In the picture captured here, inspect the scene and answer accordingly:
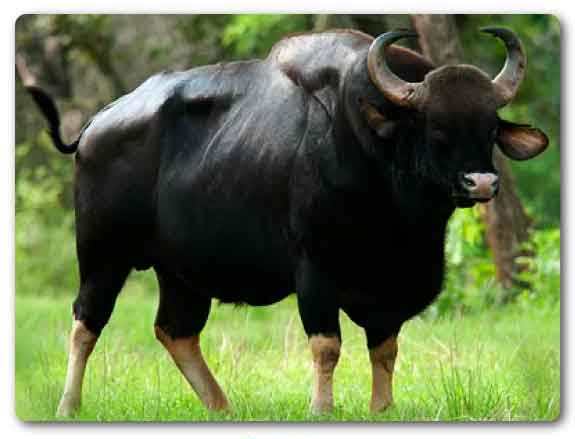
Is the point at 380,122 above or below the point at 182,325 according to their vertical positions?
above

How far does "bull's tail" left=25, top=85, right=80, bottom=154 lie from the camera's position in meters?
7.24

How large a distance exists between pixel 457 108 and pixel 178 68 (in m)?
7.30

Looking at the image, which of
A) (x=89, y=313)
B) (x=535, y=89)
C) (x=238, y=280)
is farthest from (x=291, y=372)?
(x=535, y=89)

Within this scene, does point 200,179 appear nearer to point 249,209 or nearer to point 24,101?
point 249,209

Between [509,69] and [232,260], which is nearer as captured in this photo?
[509,69]

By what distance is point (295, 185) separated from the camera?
252 inches

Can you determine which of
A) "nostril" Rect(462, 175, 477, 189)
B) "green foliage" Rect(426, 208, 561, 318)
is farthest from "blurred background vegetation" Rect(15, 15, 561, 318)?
"nostril" Rect(462, 175, 477, 189)

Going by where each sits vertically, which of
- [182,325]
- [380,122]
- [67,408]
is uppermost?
[380,122]

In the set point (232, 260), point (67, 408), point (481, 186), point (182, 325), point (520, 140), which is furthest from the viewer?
point (182, 325)

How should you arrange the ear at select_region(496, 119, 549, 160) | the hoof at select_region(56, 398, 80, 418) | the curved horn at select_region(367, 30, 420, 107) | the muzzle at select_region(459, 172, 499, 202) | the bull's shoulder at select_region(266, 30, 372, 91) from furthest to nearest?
1. the hoof at select_region(56, 398, 80, 418)
2. the bull's shoulder at select_region(266, 30, 372, 91)
3. the ear at select_region(496, 119, 549, 160)
4. the curved horn at select_region(367, 30, 420, 107)
5. the muzzle at select_region(459, 172, 499, 202)

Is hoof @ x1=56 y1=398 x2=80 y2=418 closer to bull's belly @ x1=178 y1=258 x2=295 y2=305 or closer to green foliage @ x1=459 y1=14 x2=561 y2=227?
bull's belly @ x1=178 y1=258 x2=295 y2=305

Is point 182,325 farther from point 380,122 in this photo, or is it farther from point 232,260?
point 380,122

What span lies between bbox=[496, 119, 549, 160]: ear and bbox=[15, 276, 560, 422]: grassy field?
1.11 meters

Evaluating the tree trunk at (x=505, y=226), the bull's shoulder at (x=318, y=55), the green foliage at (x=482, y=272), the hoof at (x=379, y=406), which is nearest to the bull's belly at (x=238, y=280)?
the hoof at (x=379, y=406)
